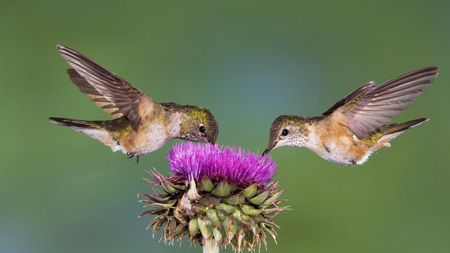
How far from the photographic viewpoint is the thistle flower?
1294mm

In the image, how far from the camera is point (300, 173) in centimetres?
268

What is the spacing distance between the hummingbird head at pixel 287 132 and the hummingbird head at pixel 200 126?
0.21 m

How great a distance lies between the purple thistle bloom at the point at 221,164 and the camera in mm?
1363

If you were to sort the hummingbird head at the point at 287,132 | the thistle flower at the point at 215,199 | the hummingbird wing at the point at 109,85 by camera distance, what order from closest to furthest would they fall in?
the hummingbird wing at the point at 109,85 < the thistle flower at the point at 215,199 < the hummingbird head at the point at 287,132

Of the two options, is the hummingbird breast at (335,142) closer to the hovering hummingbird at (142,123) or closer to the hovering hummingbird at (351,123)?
the hovering hummingbird at (351,123)

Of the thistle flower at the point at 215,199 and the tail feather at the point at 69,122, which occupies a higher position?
the tail feather at the point at 69,122

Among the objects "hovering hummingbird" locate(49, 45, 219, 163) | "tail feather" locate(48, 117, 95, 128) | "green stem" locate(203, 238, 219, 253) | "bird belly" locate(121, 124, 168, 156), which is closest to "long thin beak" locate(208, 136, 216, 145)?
"hovering hummingbird" locate(49, 45, 219, 163)

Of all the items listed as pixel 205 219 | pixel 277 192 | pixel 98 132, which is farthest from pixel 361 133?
pixel 98 132

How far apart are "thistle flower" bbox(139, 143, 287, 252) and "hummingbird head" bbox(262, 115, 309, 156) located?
78 millimetres

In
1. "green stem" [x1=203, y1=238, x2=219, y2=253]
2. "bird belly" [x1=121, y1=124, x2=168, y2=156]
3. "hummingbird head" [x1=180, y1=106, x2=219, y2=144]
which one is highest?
"hummingbird head" [x1=180, y1=106, x2=219, y2=144]

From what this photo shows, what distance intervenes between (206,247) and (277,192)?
0.33 m

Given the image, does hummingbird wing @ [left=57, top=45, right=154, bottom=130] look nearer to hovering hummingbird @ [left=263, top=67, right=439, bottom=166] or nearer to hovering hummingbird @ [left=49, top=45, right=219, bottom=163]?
hovering hummingbird @ [left=49, top=45, right=219, bottom=163]

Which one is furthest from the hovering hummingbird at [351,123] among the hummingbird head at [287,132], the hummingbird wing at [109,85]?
the hummingbird wing at [109,85]

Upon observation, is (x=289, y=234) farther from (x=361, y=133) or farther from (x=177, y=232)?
(x=177, y=232)
